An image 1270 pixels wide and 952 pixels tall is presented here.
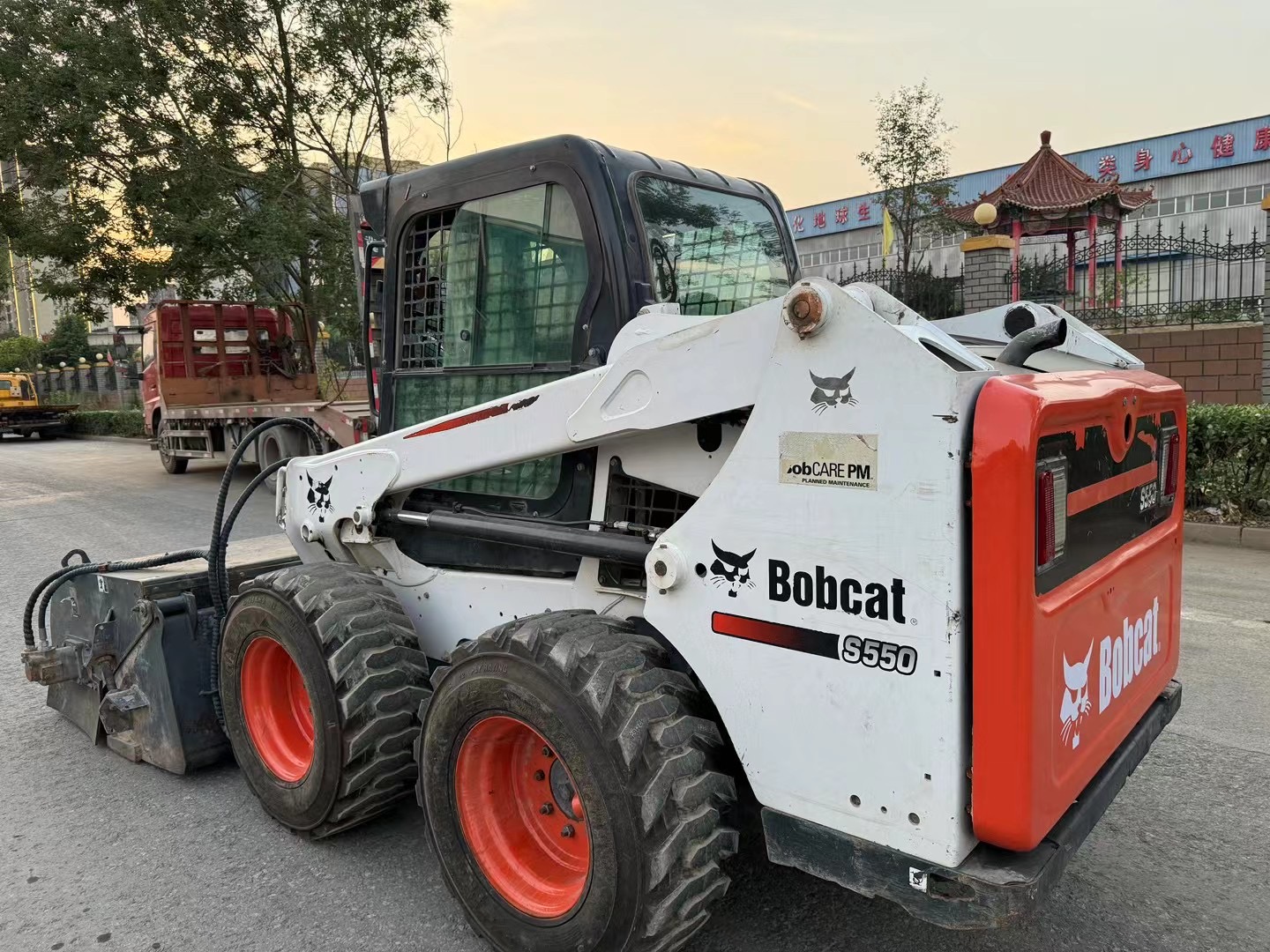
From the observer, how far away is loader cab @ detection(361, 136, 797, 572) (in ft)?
9.01

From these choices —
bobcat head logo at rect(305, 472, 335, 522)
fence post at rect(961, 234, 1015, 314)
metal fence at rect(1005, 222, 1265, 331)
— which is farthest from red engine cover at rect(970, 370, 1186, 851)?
fence post at rect(961, 234, 1015, 314)

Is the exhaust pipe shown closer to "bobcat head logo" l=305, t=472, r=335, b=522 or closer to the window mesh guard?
the window mesh guard

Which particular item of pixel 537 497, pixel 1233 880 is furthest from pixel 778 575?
pixel 1233 880

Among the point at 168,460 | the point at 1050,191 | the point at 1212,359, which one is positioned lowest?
the point at 168,460

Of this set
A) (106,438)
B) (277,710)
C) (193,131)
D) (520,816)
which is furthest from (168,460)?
(520,816)

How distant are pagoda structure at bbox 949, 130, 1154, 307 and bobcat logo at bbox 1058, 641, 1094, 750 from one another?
15449 mm

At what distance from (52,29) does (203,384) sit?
570cm

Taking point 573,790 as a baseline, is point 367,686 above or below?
above

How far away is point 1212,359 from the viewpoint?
11.2 m

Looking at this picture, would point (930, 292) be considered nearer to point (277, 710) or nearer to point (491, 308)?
point (491, 308)

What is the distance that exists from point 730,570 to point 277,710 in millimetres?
2188

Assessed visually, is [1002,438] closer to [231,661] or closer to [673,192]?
[673,192]

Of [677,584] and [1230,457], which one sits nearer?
[677,584]

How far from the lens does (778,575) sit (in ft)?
6.81
